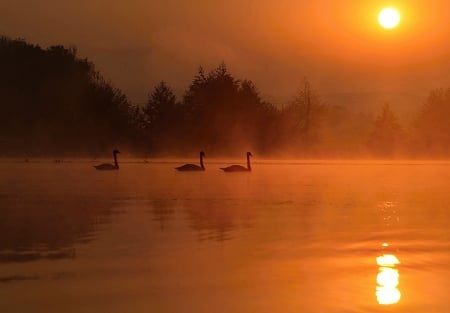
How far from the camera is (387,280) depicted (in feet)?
21.0

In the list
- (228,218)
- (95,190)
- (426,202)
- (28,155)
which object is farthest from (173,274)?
(28,155)

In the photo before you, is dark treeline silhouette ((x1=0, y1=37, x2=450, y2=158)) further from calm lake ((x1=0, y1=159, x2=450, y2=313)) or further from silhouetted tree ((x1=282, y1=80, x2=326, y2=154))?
calm lake ((x1=0, y1=159, x2=450, y2=313))

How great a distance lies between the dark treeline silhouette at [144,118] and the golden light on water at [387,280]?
1424 inches

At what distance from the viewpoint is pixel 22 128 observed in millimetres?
43344

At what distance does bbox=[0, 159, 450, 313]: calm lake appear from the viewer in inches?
224

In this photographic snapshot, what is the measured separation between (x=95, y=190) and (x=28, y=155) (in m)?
26.2

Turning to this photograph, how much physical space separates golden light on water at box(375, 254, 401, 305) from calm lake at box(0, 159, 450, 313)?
1 centimetres

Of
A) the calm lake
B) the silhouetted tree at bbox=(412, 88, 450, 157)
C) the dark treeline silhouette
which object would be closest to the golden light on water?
the calm lake

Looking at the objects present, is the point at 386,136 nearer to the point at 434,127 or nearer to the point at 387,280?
the point at 434,127

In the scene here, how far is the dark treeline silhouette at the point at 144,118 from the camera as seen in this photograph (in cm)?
4384

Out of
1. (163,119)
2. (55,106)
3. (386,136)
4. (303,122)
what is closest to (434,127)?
(386,136)

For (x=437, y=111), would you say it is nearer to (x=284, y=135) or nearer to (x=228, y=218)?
(x=284, y=135)

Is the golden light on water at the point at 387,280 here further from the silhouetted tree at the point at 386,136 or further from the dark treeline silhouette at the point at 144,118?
the silhouetted tree at the point at 386,136

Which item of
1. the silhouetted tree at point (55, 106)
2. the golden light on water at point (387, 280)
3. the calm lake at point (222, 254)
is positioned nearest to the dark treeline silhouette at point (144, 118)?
the silhouetted tree at point (55, 106)
